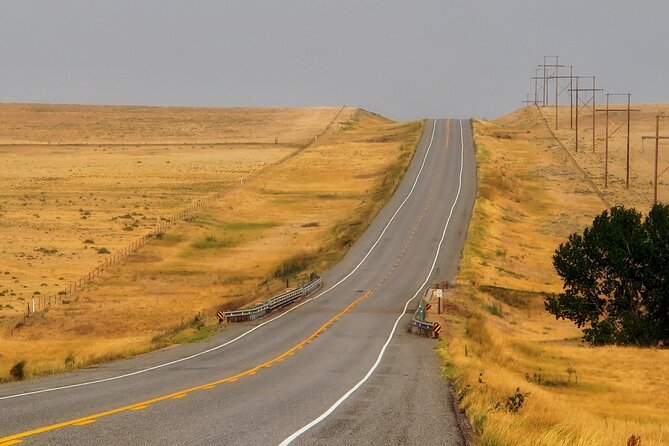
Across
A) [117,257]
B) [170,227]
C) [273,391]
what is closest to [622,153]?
[170,227]

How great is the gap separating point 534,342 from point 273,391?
1028 inches

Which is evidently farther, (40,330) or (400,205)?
(400,205)

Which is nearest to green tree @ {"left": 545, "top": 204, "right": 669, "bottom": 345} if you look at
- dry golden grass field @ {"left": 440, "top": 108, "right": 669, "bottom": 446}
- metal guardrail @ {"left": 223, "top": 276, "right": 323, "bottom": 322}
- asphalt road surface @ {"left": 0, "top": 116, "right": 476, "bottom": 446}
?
dry golden grass field @ {"left": 440, "top": 108, "right": 669, "bottom": 446}

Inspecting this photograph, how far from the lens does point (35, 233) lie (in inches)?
Answer: 3290

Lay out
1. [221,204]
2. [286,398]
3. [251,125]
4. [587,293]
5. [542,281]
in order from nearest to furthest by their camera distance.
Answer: [286,398] → [587,293] → [542,281] → [221,204] → [251,125]

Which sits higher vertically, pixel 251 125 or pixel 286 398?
pixel 251 125

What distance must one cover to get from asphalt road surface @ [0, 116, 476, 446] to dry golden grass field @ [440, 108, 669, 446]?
1.49 meters

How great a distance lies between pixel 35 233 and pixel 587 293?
54807 mm

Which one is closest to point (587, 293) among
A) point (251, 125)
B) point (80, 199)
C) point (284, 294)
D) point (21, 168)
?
point (284, 294)

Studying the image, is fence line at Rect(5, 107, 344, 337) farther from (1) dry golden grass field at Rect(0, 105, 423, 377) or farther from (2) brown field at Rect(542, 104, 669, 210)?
(2) brown field at Rect(542, 104, 669, 210)

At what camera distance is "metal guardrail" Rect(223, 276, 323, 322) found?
4550cm

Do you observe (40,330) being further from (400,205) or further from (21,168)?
(21,168)

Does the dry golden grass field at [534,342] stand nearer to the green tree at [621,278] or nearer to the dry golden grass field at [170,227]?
the green tree at [621,278]

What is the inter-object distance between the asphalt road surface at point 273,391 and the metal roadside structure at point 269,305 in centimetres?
86
